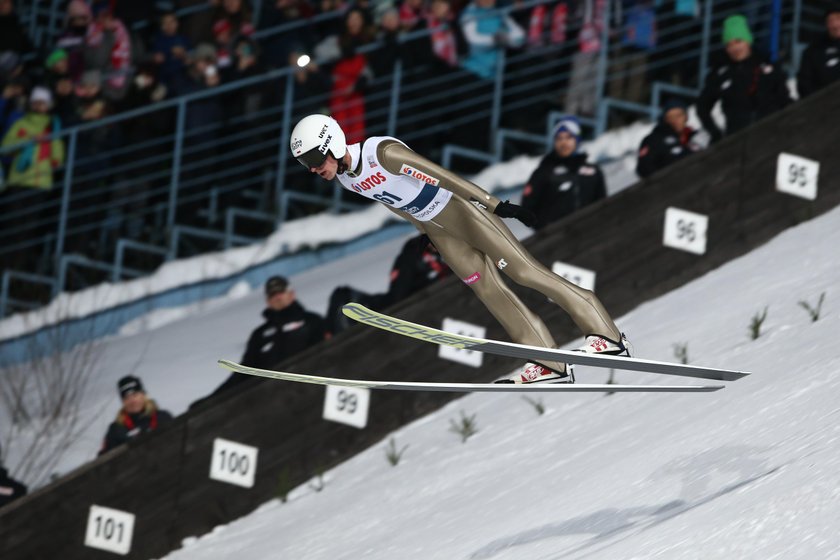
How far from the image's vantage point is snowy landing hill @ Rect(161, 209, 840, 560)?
7352 millimetres

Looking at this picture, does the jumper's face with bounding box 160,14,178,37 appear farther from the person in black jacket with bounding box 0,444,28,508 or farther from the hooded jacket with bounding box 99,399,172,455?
the person in black jacket with bounding box 0,444,28,508

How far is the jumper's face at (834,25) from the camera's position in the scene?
11.3 m

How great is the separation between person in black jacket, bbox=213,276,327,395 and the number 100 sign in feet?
7.43

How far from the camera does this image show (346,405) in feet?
35.9

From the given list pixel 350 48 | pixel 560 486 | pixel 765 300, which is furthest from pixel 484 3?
pixel 560 486

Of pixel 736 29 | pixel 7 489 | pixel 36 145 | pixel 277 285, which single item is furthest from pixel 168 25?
pixel 736 29

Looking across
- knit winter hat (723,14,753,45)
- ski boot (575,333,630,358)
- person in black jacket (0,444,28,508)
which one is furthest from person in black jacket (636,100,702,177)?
person in black jacket (0,444,28,508)

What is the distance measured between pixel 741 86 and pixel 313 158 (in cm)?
447

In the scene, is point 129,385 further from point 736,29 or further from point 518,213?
point 736,29

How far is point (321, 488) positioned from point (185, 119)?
4.02m

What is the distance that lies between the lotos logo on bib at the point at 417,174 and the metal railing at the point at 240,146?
18.0 ft

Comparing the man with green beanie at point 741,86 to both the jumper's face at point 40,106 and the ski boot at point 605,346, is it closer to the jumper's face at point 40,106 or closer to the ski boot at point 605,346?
the ski boot at point 605,346

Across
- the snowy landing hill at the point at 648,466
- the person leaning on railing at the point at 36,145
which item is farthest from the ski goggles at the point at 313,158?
the person leaning on railing at the point at 36,145

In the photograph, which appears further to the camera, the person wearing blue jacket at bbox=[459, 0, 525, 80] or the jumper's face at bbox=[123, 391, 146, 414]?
the person wearing blue jacket at bbox=[459, 0, 525, 80]
